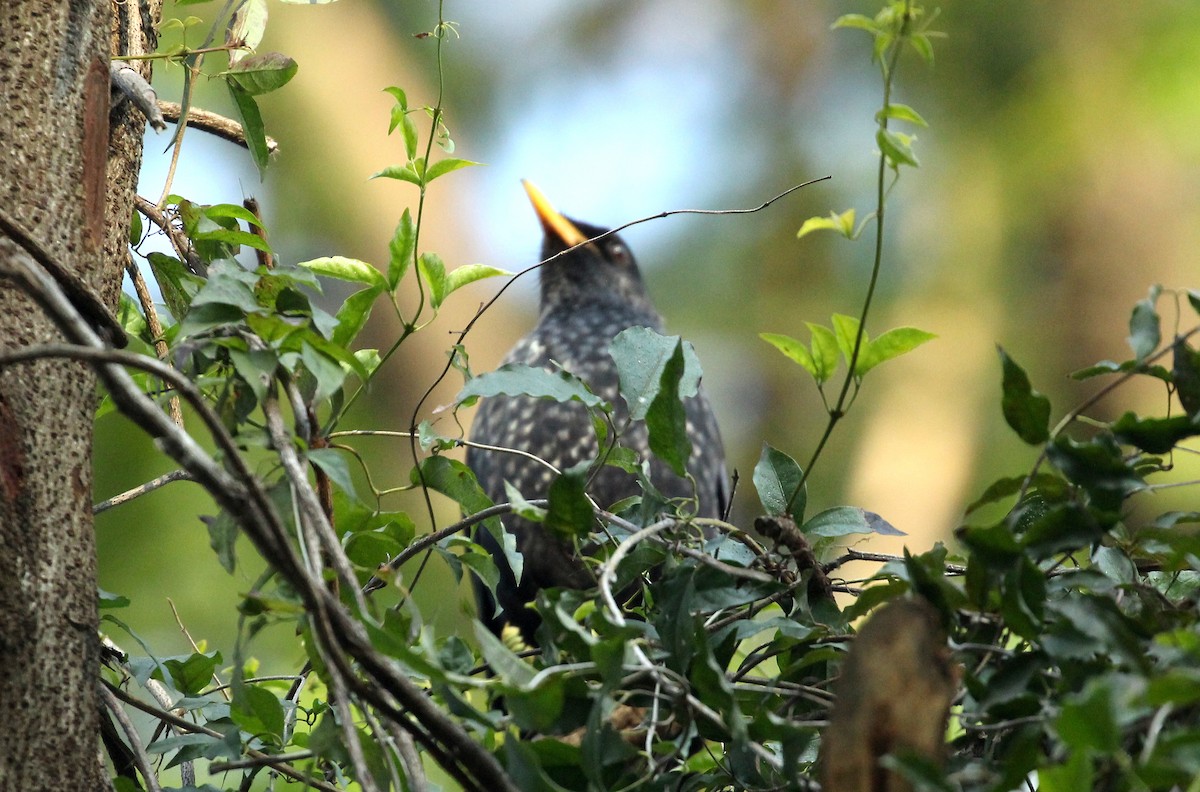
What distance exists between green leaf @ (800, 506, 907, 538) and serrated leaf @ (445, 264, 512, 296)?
0.44 meters

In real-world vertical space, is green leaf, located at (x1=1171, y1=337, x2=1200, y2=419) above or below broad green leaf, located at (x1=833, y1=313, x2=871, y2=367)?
below

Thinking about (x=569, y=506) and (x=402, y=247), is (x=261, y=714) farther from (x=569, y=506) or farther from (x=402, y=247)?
(x=402, y=247)

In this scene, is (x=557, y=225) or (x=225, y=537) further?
(x=557, y=225)

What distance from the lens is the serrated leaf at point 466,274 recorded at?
1304 millimetres

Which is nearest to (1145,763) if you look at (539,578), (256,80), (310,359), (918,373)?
(310,359)

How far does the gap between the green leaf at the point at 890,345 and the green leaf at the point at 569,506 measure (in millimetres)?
313

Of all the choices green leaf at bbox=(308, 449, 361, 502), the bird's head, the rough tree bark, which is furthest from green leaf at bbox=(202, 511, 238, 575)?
the bird's head

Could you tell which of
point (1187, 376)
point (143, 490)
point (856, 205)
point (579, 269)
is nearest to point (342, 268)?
point (143, 490)

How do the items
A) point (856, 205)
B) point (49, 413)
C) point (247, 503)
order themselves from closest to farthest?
point (247, 503) < point (49, 413) < point (856, 205)

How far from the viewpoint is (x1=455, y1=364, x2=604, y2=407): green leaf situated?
110 cm

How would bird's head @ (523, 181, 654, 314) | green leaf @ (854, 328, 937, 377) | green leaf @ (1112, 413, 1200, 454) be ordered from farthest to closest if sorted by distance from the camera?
bird's head @ (523, 181, 654, 314)
green leaf @ (854, 328, 937, 377)
green leaf @ (1112, 413, 1200, 454)

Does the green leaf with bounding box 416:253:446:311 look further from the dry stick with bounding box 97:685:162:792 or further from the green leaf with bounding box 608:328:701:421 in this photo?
the dry stick with bounding box 97:685:162:792

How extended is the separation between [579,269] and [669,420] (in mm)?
3106

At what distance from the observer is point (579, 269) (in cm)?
413
